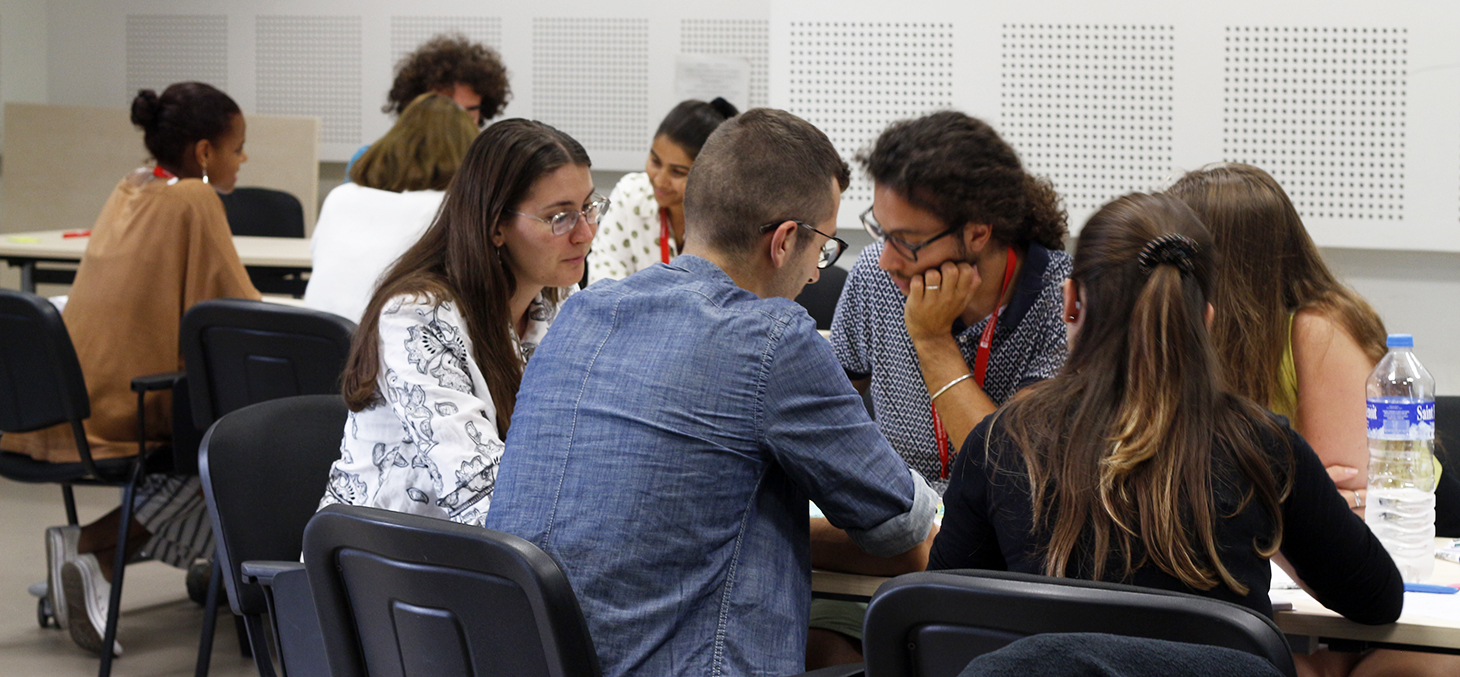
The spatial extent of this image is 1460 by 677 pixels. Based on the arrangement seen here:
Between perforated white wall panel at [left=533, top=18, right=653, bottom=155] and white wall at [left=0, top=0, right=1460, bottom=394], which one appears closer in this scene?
white wall at [left=0, top=0, right=1460, bottom=394]

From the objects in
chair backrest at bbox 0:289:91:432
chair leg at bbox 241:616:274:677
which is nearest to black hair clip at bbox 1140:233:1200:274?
chair leg at bbox 241:616:274:677

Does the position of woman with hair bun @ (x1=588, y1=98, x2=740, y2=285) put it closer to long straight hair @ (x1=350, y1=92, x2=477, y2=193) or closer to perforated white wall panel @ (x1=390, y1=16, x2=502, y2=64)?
long straight hair @ (x1=350, y1=92, x2=477, y2=193)

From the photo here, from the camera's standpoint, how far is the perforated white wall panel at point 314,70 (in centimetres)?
613

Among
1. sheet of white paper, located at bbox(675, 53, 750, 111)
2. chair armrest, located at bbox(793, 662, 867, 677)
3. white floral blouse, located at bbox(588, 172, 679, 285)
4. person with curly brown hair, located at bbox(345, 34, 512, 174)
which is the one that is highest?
sheet of white paper, located at bbox(675, 53, 750, 111)

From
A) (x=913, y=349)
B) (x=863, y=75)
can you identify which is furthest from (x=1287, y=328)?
(x=863, y=75)

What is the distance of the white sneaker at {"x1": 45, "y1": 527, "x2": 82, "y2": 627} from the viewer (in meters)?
3.29

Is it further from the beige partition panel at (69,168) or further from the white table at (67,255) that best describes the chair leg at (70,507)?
the beige partition panel at (69,168)

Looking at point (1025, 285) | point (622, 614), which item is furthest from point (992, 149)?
point (622, 614)

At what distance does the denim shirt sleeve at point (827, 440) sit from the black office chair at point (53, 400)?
220cm

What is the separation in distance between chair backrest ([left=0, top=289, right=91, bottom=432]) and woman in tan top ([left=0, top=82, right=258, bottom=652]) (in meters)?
0.12

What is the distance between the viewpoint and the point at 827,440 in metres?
1.44

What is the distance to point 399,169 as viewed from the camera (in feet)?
10.7

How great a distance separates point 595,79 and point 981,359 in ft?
13.4

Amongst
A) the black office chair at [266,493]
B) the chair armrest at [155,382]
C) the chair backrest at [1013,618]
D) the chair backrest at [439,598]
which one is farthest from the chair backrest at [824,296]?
the chair backrest at [1013,618]
